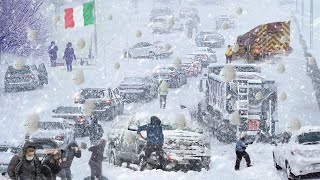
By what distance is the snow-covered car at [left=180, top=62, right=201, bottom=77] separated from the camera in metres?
37.0

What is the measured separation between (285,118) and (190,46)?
25.2m

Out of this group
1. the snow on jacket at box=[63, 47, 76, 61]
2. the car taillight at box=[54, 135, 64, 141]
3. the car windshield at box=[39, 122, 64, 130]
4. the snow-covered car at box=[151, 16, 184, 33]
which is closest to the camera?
the car taillight at box=[54, 135, 64, 141]

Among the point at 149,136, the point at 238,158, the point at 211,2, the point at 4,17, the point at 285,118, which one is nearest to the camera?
the point at 149,136

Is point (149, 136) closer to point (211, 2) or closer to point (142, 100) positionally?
point (142, 100)

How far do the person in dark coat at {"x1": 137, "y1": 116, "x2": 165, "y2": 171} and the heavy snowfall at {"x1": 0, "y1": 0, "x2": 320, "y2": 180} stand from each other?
26 millimetres

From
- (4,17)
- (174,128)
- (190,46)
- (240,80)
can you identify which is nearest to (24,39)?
(4,17)

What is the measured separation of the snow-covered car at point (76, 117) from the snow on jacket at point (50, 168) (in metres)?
9.26

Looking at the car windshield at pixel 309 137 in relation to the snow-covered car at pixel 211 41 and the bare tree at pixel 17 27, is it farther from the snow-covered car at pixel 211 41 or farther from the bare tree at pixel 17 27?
the snow-covered car at pixel 211 41

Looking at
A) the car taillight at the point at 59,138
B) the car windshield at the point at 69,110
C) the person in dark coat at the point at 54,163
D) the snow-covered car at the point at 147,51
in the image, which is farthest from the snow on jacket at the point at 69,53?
the person in dark coat at the point at 54,163

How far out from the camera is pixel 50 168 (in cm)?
1189

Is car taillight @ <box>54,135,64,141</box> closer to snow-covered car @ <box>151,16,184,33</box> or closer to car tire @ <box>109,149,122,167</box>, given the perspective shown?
car tire @ <box>109,149,122,167</box>

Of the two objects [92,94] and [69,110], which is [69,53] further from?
[69,110]

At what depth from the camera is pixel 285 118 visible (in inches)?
1104

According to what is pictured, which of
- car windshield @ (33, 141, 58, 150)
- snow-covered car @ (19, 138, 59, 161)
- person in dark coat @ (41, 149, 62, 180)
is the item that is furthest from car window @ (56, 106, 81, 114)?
person in dark coat @ (41, 149, 62, 180)
